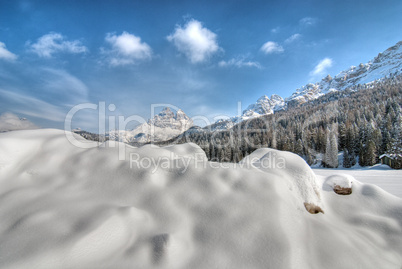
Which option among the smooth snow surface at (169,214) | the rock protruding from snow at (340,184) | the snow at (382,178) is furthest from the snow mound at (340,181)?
the snow at (382,178)

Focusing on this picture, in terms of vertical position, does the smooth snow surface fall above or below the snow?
above

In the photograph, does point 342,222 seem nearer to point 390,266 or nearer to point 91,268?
point 390,266

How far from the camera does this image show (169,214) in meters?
2.95

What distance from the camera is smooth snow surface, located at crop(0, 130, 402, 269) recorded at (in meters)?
2.26

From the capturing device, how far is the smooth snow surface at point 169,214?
89.0 inches

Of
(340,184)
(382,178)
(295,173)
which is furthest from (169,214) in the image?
(382,178)

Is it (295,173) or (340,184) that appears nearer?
(295,173)

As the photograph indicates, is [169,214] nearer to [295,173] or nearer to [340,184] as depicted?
[295,173]

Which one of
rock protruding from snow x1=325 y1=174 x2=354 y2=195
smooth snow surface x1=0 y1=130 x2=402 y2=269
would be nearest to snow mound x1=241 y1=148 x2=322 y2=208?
smooth snow surface x1=0 y1=130 x2=402 y2=269

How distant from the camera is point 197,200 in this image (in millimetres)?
3166

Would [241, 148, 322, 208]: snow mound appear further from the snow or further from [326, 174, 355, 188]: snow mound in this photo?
the snow

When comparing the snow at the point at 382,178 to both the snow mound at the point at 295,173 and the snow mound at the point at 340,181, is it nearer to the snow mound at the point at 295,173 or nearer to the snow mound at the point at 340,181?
the snow mound at the point at 340,181

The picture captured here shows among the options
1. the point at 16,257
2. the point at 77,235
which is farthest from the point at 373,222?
the point at 16,257

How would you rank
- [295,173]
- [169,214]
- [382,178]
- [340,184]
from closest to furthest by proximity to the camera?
[169,214] < [295,173] < [340,184] < [382,178]
